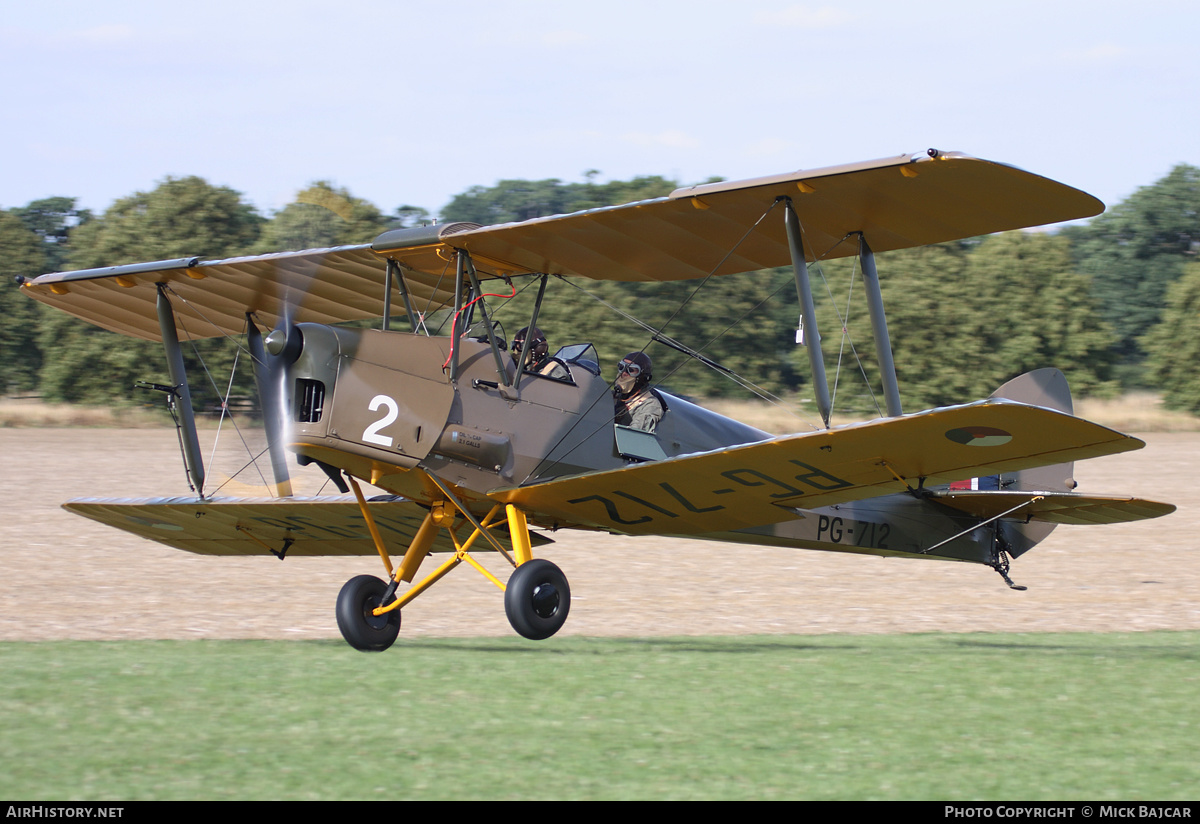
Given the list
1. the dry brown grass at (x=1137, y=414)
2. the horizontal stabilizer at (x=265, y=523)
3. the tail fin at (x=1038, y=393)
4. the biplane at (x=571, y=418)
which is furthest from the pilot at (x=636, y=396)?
the dry brown grass at (x=1137, y=414)

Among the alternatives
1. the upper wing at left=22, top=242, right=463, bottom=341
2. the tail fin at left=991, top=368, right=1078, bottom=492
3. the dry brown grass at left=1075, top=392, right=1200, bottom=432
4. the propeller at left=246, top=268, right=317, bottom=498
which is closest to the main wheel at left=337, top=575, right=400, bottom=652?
→ the propeller at left=246, top=268, right=317, bottom=498

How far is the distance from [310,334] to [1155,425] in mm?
31382

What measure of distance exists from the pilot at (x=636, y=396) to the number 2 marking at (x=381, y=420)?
178 centimetres

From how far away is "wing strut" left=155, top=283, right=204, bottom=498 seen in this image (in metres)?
7.95

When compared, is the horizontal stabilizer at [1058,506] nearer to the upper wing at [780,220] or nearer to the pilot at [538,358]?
the upper wing at [780,220]

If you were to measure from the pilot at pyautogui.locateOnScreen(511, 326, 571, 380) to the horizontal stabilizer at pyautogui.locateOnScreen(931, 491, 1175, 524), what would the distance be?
308 cm

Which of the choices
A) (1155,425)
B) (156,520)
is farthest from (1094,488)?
(156,520)

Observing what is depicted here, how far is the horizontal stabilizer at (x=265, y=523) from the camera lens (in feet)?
26.2

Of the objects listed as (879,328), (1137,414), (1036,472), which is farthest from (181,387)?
(1137,414)

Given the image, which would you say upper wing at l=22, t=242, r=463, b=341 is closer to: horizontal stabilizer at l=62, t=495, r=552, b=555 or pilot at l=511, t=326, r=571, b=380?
pilot at l=511, t=326, r=571, b=380

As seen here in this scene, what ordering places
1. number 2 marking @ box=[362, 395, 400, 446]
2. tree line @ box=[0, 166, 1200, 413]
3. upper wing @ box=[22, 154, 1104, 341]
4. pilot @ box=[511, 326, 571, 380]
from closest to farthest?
upper wing @ box=[22, 154, 1104, 341] < number 2 marking @ box=[362, 395, 400, 446] < pilot @ box=[511, 326, 571, 380] < tree line @ box=[0, 166, 1200, 413]

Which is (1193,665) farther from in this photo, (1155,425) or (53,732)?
(1155,425)

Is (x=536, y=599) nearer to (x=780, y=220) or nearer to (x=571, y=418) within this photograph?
(x=571, y=418)

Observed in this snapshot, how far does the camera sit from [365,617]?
23.3 ft
